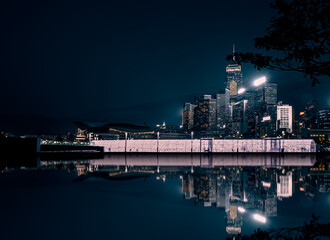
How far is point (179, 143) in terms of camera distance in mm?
51562

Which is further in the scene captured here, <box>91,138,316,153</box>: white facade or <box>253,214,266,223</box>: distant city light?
<box>91,138,316,153</box>: white facade

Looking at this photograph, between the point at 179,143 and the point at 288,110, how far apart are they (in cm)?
12218

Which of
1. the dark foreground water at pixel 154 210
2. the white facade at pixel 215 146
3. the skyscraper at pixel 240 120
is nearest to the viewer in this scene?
the dark foreground water at pixel 154 210

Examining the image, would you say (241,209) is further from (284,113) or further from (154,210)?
(284,113)

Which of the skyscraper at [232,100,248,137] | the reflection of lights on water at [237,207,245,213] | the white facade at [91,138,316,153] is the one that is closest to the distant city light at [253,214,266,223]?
the reflection of lights on water at [237,207,245,213]

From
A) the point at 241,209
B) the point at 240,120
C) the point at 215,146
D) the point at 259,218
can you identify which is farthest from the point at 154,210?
the point at 240,120

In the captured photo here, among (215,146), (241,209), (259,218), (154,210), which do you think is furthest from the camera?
(215,146)

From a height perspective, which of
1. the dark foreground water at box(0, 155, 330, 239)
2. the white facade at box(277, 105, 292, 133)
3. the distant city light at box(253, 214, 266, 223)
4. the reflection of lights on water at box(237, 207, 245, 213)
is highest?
the white facade at box(277, 105, 292, 133)

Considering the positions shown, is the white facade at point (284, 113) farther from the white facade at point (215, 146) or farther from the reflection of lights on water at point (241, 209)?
the reflection of lights on water at point (241, 209)

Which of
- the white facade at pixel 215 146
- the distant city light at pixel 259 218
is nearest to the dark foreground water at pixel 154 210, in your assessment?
the distant city light at pixel 259 218

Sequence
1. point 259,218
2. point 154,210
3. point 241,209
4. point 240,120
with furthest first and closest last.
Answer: point 240,120 → point 154,210 → point 241,209 → point 259,218

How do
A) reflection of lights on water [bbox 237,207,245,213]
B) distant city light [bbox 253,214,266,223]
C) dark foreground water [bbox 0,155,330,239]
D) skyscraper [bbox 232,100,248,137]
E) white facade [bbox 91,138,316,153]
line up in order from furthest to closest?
skyscraper [bbox 232,100,248,137], white facade [bbox 91,138,316,153], reflection of lights on water [bbox 237,207,245,213], distant city light [bbox 253,214,266,223], dark foreground water [bbox 0,155,330,239]

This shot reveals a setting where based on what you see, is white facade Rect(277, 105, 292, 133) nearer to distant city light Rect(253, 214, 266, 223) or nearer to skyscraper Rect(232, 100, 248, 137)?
skyscraper Rect(232, 100, 248, 137)

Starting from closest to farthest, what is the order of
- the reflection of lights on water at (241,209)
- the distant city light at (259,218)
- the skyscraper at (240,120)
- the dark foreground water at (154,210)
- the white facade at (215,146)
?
the dark foreground water at (154,210) → the distant city light at (259,218) → the reflection of lights on water at (241,209) → the white facade at (215,146) → the skyscraper at (240,120)
